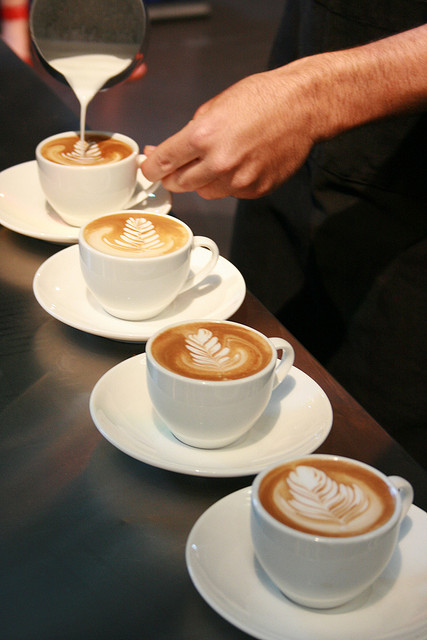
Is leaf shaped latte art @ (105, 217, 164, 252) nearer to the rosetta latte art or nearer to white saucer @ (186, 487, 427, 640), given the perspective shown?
the rosetta latte art

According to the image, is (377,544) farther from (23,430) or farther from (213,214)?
(213,214)

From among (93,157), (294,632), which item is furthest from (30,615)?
(93,157)

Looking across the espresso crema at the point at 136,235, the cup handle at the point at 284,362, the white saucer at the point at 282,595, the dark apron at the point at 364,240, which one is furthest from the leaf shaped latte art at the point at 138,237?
the dark apron at the point at 364,240

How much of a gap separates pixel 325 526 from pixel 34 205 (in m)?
0.89

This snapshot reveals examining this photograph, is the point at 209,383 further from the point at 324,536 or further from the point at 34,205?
→ the point at 34,205

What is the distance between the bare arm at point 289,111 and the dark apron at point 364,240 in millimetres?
219

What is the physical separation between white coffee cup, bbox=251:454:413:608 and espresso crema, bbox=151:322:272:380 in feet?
0.51

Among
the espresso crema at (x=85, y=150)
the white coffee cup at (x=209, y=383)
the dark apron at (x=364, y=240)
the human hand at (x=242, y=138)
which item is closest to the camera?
the white coffee cup at (x=209, y=383)

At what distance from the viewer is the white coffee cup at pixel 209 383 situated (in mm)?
729

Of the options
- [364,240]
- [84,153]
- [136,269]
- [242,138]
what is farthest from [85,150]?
[364,240]

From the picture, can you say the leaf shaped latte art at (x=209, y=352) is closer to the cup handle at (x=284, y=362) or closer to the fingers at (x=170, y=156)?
the cup handle at (x=284, y=362)

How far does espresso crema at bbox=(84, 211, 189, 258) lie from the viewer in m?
1.00

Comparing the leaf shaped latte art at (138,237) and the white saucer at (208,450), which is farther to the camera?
the leaf shaped latte art at (138,237)

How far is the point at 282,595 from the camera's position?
1.98ft
